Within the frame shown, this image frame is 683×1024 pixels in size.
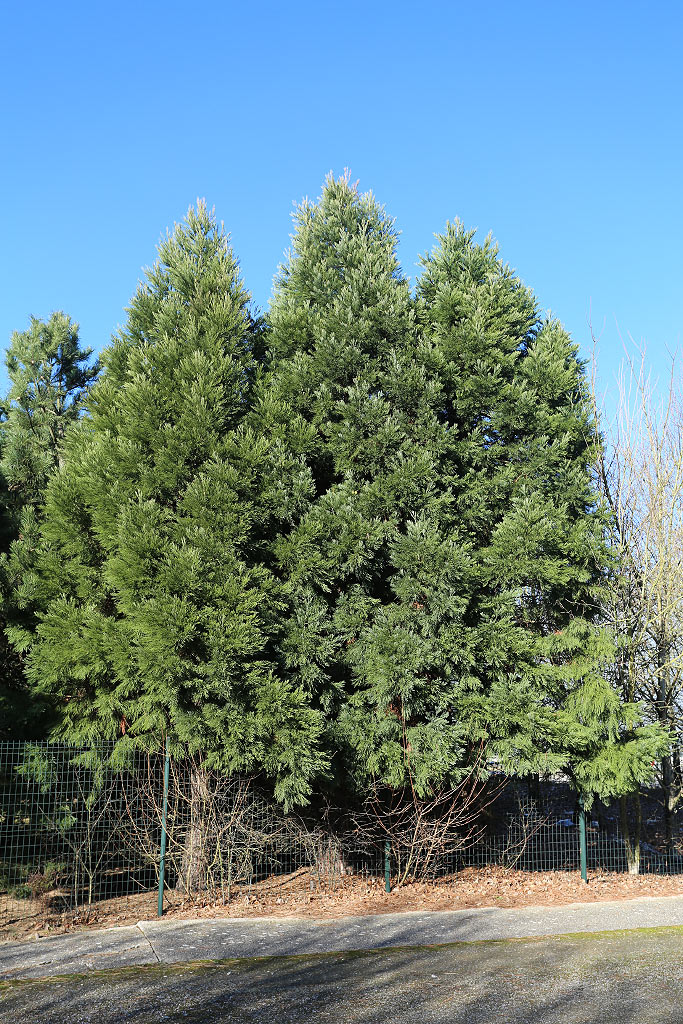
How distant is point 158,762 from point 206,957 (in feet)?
8.14

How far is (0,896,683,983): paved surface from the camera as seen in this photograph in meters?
6.19

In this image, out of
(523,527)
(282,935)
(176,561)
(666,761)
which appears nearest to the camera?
(282,935)

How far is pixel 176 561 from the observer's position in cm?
772

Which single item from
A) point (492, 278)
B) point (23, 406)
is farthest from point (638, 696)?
point (23, 406)

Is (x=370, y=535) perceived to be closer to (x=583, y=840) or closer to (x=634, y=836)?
(x=583, y=840)

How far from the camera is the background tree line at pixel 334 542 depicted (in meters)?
7.92

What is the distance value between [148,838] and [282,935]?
6.23 ft

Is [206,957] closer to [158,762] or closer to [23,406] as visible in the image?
[158,762]

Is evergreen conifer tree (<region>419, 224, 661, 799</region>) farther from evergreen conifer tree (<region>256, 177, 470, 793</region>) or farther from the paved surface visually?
the paved surface

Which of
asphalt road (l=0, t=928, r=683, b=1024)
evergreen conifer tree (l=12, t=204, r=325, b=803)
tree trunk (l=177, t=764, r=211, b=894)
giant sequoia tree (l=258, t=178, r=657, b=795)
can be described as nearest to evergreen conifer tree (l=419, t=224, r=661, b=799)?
giant sequoia tree (l=258, t=178, r=657, b=795)

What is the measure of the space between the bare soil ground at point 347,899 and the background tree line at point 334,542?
1.18 metres

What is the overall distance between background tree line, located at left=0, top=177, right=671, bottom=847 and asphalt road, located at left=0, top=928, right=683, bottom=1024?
2044 millimetres

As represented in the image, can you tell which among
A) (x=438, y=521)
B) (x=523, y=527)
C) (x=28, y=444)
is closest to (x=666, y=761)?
(x=523, y=527)

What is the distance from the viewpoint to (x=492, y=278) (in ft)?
33.6
